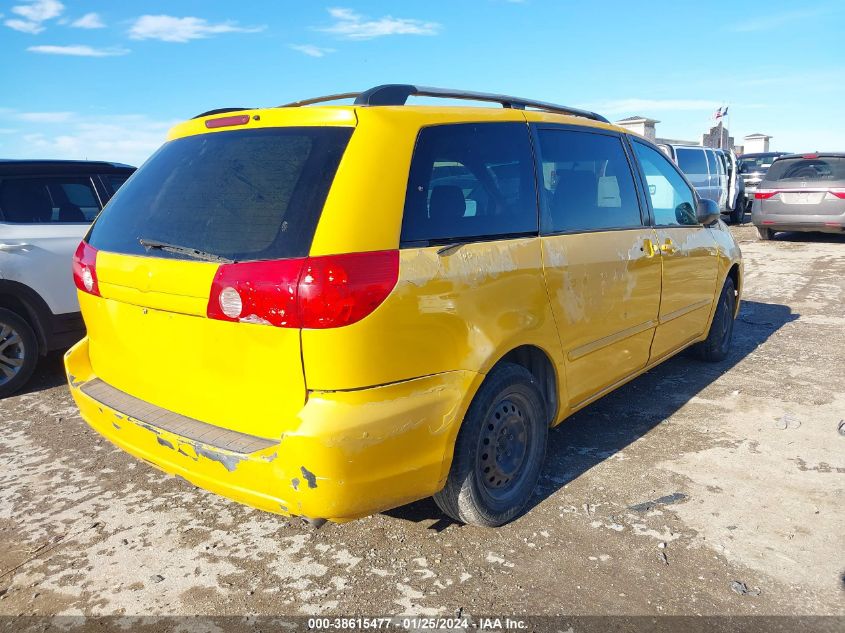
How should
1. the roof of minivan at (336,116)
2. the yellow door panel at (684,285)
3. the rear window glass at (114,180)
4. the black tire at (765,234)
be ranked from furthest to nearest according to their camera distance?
the black tire at (765,234), the rear window glass at (114,180), the yellow door panel at (684,285), the roof of minivan at (336,116)

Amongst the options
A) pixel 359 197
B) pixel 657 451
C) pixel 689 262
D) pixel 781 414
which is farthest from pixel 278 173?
pixel 781 414

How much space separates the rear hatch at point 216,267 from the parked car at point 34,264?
2.59 metres

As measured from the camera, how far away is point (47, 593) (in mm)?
2531

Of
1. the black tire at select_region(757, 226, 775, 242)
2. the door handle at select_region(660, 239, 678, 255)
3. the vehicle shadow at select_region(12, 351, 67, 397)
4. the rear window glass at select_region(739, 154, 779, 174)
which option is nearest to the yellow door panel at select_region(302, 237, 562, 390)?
the door handle at select_region(660, 239, 678, 255)

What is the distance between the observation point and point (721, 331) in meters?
5.36

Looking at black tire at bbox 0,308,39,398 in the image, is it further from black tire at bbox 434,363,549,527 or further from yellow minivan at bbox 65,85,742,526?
black tire at bbox 434,363,549,527

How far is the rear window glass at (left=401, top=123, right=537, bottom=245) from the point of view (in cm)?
248

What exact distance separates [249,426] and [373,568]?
2.74 feet

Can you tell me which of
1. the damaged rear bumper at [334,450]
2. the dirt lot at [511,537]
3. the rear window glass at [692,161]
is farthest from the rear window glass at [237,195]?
the rear window glass at [692,161]

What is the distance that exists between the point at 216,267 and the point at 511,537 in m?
1.72

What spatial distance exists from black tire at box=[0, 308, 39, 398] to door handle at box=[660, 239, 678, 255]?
15.3ft

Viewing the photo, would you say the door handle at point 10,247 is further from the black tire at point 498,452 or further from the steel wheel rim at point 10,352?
the black tire at point 498,452

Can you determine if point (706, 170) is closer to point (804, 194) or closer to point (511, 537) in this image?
point (804, 194)

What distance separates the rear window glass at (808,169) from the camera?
481 inches
